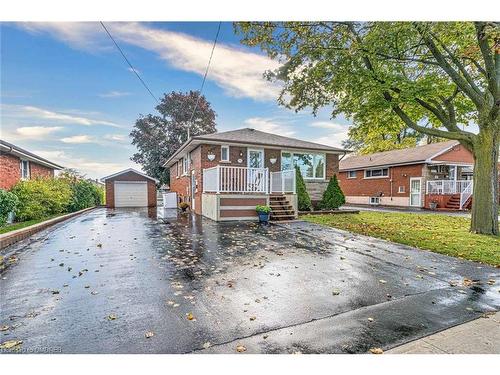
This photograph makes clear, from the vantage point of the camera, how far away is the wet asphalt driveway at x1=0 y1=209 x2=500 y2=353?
241 centimetres

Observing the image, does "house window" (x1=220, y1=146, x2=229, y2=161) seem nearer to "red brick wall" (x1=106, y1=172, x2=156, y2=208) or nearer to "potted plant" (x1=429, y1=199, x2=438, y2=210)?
"red brick wall" (x1=106, y1=172, x2=156, y2=208)

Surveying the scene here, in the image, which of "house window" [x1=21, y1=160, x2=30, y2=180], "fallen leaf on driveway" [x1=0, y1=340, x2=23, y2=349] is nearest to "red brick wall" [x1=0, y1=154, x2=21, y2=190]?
"house window" [x1=21, y1=160, x2=30, y2=180]

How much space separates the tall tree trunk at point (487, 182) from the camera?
25.6ft

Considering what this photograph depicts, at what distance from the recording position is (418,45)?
7.79m

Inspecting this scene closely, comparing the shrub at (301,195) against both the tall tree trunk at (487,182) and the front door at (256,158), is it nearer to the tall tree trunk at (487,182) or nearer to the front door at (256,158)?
the front door at (256,158)

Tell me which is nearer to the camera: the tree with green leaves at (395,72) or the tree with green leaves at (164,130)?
the tree with green leaves at (395,72)

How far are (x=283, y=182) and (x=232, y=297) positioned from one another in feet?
29.9

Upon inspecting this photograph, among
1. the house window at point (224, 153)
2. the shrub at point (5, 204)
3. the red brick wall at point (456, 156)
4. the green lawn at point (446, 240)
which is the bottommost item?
the green lawn at point (446, 240)

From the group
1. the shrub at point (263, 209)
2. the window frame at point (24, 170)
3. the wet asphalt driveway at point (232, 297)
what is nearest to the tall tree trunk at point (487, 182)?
the wet asphalt driveway at point (232, 297)

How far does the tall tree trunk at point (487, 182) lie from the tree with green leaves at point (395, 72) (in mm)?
22

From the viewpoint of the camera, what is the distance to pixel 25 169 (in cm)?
1447

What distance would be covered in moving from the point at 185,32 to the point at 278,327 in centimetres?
488
